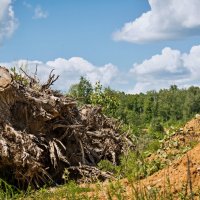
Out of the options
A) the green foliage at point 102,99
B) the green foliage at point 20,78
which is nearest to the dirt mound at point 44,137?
the green foliage at point 20,78

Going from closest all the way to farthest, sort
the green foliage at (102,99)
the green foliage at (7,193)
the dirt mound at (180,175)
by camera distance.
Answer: the dirt mound at (180,175), the green foliage at (7,193), the green foliage at (102,99)

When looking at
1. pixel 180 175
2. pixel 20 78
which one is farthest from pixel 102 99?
pixel 180 175

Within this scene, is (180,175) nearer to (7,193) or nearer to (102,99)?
(7,193)

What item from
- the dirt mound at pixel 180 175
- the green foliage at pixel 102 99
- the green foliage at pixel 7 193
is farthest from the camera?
the green foliage at pixel 102 99

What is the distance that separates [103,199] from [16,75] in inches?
230

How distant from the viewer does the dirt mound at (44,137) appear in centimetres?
1059

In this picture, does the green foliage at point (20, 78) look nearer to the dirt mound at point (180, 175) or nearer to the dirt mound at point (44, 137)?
the dirt mound at point (44, 137)

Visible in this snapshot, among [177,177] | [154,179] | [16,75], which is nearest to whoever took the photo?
[177,177]

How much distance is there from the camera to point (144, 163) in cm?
868

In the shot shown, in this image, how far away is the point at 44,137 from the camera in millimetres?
11781

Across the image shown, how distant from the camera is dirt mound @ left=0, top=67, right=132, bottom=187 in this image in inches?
417

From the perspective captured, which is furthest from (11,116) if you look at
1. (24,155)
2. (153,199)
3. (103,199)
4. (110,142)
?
(153,199)

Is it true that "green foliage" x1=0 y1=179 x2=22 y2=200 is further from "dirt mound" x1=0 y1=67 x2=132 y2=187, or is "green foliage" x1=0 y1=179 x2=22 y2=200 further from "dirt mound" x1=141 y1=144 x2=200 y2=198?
"dirt mound" x1=141 y1=144 x2=200 y2=198

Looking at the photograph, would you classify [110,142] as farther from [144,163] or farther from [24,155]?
[144,163]
